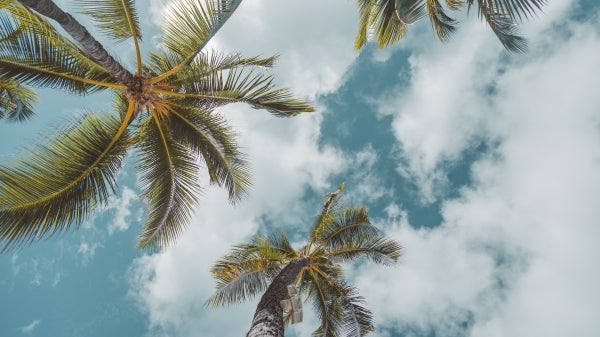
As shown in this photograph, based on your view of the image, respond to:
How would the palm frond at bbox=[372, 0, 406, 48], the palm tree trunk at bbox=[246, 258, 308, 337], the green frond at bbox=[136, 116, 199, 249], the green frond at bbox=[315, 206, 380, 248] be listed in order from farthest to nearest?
1. the green frond at bbox=[315, 206, 380, 248]
2. the palm frond at bbox=[372, 0, 406, 48]
3. the green frond at bbox=[136, 116, 199, 249]
4. the palm tree trunk at bbox=[246, 258, 308, 337]

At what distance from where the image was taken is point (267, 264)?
1151 cm

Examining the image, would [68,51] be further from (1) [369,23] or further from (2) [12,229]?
(1) [369,23]

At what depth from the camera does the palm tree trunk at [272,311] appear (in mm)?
7741

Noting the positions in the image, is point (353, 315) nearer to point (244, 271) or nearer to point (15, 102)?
point (244, 271)

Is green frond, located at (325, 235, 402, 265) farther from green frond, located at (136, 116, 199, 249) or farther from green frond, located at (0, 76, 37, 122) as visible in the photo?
green frond, located at (0, 76, 37, 122)

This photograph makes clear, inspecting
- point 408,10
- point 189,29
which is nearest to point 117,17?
point 189,29

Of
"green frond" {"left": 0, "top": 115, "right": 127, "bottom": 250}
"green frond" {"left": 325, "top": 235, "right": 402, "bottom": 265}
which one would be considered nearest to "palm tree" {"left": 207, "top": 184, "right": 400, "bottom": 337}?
"green frond" {"left": 325, "top": 235, "right": 402, "bottom": 265}

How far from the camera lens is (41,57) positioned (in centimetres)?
794

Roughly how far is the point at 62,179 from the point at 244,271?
16.6ft

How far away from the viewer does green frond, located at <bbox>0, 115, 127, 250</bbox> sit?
682 cm

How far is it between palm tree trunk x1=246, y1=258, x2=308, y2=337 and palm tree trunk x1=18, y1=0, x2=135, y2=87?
16.0ft

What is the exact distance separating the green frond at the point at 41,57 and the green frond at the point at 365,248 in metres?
7.31

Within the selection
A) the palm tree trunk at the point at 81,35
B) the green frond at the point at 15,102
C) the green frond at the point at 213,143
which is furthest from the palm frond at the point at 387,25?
the green frond at the point at 15,102

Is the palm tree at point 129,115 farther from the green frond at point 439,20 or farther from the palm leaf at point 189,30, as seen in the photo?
the green frond at point 439,20
